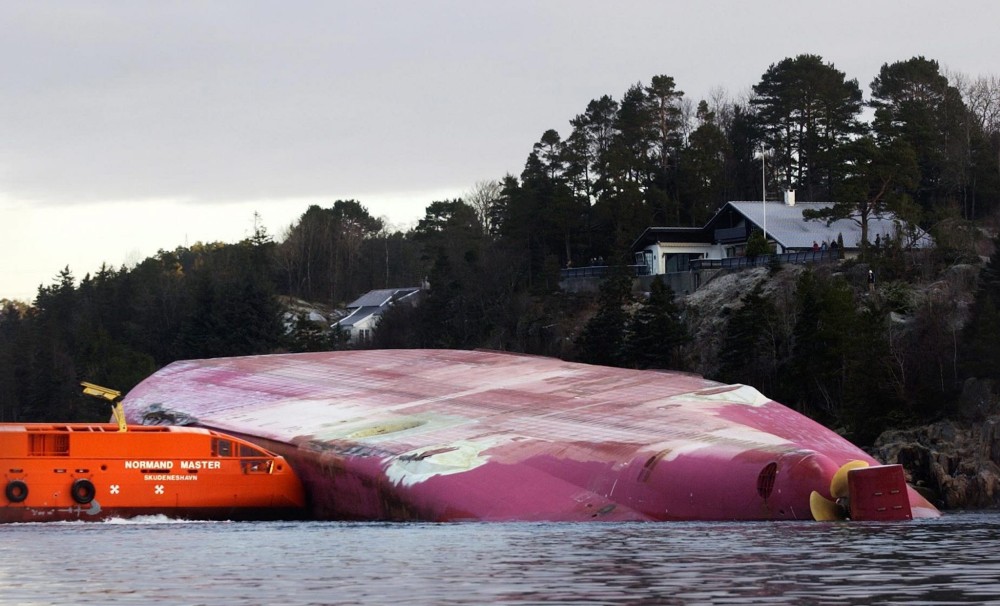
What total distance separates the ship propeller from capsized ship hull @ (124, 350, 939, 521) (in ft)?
0.47

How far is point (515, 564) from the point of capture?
21859 millimetres

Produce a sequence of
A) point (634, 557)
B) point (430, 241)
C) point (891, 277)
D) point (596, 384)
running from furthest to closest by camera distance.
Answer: point (430, 241) < point (891, 277) < point (596, 384) < point (634, 557)

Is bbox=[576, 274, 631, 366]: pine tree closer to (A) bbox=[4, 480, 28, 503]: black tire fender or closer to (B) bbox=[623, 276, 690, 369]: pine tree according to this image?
(B) bbox=[623, 276, 690, 369]: pine tree

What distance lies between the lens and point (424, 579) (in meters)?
19.7

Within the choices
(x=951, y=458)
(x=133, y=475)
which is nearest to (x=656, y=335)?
(x=951, y=458)

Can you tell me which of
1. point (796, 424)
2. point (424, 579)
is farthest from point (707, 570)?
point (796, 424)

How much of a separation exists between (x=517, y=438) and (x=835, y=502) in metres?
9.42

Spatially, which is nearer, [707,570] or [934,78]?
[707,570]

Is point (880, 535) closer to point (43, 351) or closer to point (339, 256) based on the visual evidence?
point (43, 351)

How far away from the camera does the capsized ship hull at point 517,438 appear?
32.7 metres

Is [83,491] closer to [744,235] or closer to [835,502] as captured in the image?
[835,502]

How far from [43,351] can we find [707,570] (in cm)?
9685

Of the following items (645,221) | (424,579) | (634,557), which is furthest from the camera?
(645,221)

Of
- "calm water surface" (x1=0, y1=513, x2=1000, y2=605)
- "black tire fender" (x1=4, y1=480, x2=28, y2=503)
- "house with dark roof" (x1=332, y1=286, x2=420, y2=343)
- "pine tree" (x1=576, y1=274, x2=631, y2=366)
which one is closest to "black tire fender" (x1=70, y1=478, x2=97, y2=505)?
"black tire fender" (x1=4, y1=480, x2=28, y2=503)
